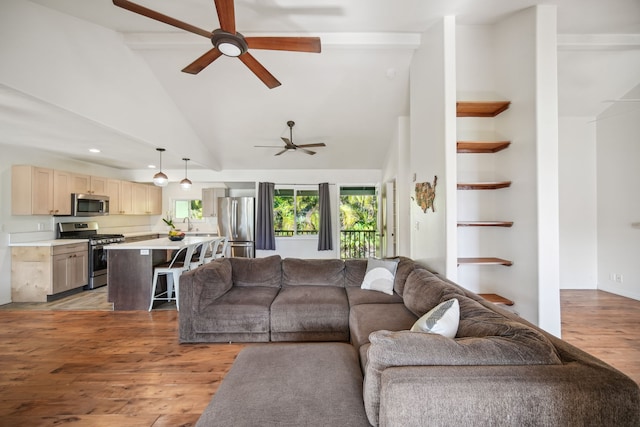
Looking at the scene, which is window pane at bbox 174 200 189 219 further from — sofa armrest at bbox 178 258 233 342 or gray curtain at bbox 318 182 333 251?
sofa armrest at bbox 178 258 233 342

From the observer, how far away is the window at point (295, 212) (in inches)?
246

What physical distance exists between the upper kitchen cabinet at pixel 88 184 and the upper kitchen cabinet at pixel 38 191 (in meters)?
0.16

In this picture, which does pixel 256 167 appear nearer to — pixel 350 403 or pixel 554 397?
pixel 350 403

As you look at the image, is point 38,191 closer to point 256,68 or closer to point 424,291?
point 256,68

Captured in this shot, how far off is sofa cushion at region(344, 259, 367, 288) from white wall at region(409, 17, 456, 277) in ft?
2.38

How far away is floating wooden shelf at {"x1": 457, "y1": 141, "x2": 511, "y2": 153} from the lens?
2652 mm

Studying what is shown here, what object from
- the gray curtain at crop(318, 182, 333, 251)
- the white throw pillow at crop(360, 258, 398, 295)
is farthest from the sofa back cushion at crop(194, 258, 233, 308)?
the gray curtain at crop(318, 182, 333, 251)

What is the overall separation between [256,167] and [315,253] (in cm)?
241

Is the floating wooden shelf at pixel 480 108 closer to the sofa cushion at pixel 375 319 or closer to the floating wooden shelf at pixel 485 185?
the floating wooden shelf at pixel 485 185

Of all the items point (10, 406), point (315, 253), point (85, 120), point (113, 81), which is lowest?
point (10, 406)

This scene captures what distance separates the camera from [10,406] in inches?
71.0

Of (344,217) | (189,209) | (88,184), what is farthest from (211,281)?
(189,209)

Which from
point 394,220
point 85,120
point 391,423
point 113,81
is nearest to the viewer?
point 391,423

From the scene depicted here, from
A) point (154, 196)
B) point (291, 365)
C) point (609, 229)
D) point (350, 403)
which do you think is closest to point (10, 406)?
point (291, 365)
